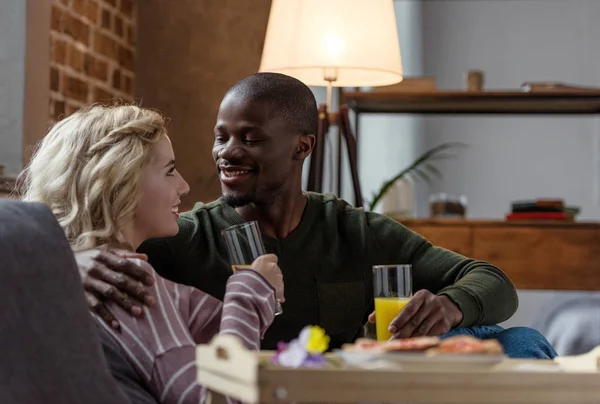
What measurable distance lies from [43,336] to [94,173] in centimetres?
37

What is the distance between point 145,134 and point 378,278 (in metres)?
0.48

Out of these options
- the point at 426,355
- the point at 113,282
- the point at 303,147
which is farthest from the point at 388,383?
the point at 303,147

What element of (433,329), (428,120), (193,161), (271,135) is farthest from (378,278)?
(428,120)

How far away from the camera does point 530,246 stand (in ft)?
12.4

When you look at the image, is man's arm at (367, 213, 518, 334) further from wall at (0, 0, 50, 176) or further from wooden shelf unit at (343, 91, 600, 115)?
wooden shelf unit at (343, 91, 600, 115)

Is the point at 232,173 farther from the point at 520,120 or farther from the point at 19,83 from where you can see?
the point at 520,120

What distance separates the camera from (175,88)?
146 inches

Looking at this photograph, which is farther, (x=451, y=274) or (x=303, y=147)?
(x=303, y=147)

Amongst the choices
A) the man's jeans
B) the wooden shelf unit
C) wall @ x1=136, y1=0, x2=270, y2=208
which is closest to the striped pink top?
the man's jeans

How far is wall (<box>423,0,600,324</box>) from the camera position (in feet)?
18.8

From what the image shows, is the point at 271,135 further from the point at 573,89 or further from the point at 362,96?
the point at 573,89

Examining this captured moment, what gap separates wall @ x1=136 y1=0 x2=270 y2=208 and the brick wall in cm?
16

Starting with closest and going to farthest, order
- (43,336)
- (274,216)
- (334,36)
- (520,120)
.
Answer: (43,336), (274,216), (334,36), (520,120)

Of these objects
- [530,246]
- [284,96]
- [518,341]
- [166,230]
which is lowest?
[530,246]
